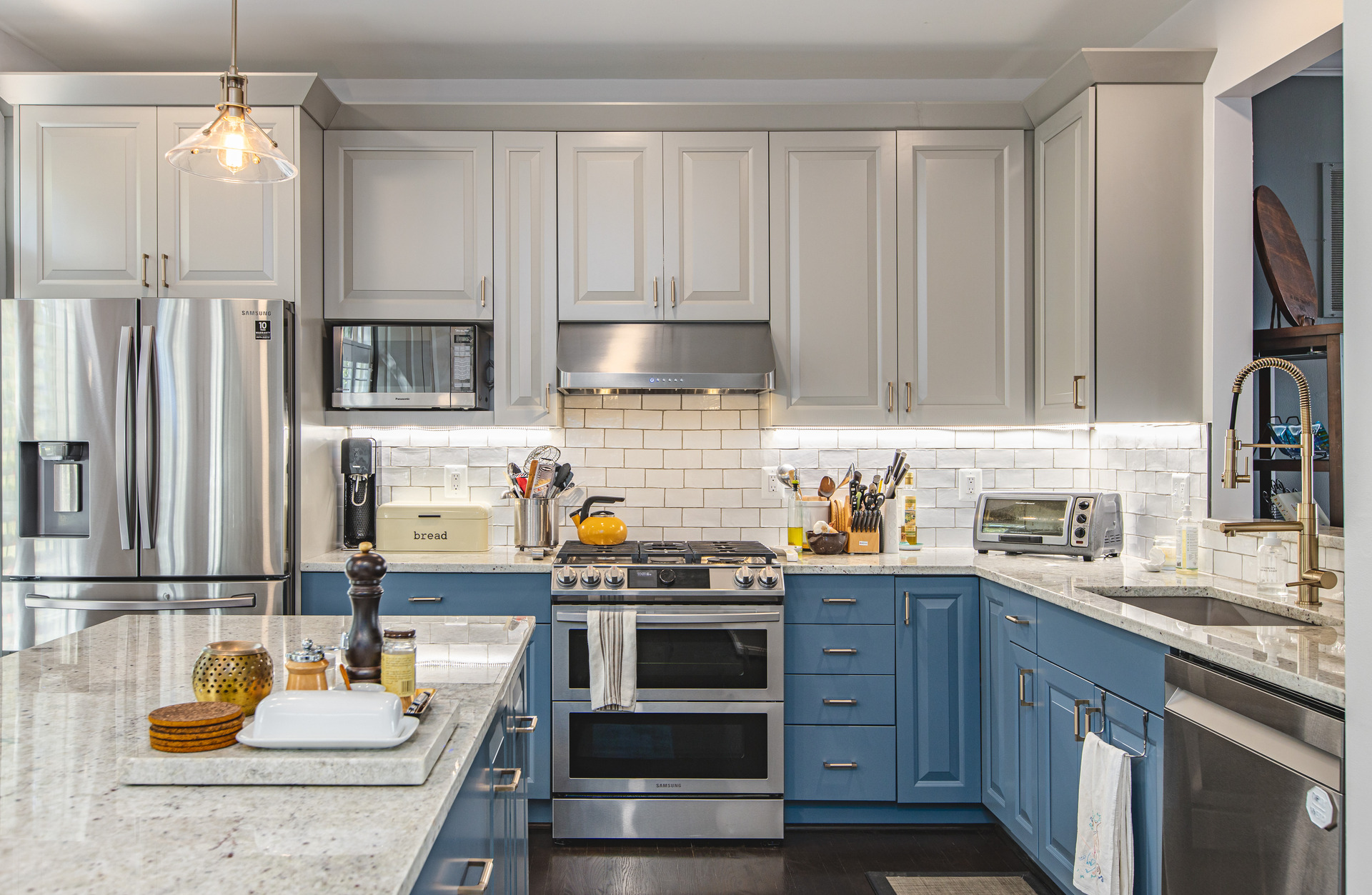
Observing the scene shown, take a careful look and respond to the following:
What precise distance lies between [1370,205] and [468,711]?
151cm

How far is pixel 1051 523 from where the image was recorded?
302 cm

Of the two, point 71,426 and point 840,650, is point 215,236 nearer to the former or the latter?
point 71,426

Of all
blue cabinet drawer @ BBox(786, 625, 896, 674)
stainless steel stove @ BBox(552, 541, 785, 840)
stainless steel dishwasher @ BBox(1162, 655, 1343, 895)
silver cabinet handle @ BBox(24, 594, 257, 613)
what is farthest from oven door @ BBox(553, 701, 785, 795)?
stainless steel dishwasher @ BBox(1162, 655, 1343, 895)

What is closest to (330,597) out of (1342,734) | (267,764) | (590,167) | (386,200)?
(386,200)

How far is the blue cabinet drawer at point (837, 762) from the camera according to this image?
2883 millimetres

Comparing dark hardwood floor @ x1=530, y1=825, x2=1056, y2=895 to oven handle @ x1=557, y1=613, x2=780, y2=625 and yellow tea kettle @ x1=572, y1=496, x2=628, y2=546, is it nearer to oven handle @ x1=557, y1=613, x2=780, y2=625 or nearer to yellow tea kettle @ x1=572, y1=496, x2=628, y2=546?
oven handle @ x1=557, y1=613, x2=780, y2=625

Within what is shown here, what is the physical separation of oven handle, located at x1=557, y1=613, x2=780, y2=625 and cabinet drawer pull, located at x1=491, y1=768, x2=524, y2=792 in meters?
1.25

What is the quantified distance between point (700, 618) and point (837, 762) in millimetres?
693

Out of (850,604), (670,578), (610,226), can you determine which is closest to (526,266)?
(610,226)

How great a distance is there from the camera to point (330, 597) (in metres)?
2.94

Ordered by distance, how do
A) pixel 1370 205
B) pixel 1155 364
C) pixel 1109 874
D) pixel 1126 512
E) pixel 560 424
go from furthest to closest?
pixel 560 424, pixel 1126 512, pixel 1155 364, pixel 1109 874, pixel 1370 205

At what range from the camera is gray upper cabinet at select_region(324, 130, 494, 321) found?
3.15 m

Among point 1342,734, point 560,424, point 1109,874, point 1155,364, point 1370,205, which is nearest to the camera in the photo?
point 1370,205

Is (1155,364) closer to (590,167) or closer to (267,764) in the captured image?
(590,167)
